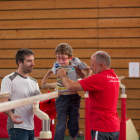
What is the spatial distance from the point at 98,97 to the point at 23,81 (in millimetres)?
701

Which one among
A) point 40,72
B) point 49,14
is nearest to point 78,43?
point 49,14

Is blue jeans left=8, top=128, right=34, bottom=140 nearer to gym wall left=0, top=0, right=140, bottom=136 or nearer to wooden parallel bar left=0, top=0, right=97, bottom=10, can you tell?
gym wall left=0, top=0, right=140, bottom=136

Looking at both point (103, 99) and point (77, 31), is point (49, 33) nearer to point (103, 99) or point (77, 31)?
point (77, 31)

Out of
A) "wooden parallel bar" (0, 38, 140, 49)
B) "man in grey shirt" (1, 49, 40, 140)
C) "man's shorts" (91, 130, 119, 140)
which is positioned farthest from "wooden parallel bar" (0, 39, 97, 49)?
"man's shorts" (91, 130, 119, 140)

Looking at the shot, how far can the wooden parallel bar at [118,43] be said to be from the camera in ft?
15.0

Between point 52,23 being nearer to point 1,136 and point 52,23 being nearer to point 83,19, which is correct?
point 83,19

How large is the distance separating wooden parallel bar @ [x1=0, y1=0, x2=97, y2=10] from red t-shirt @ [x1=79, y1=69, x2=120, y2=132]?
299cm

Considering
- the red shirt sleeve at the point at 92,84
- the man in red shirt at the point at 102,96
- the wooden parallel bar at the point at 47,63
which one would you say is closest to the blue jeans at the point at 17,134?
the man in red shirt at the point at 102,96

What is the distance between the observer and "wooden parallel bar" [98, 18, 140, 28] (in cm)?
457

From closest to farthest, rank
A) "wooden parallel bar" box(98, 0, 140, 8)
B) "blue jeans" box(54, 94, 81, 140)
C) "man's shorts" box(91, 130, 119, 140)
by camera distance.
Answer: "man's shorts" box(91, 130, 119, 140) → "blue jeans" box(54, 94, 81, 140) → "wooden parallel bar" box(98, 0, 140, 8)

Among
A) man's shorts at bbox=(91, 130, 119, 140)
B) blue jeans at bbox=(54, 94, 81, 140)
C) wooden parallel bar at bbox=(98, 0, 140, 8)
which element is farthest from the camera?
wooden parallel bar at bbox=(98, 0, 140, 8)

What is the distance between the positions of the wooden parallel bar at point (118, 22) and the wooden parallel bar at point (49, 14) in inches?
8.8

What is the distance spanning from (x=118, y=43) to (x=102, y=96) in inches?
114

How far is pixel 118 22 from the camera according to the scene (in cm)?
460
